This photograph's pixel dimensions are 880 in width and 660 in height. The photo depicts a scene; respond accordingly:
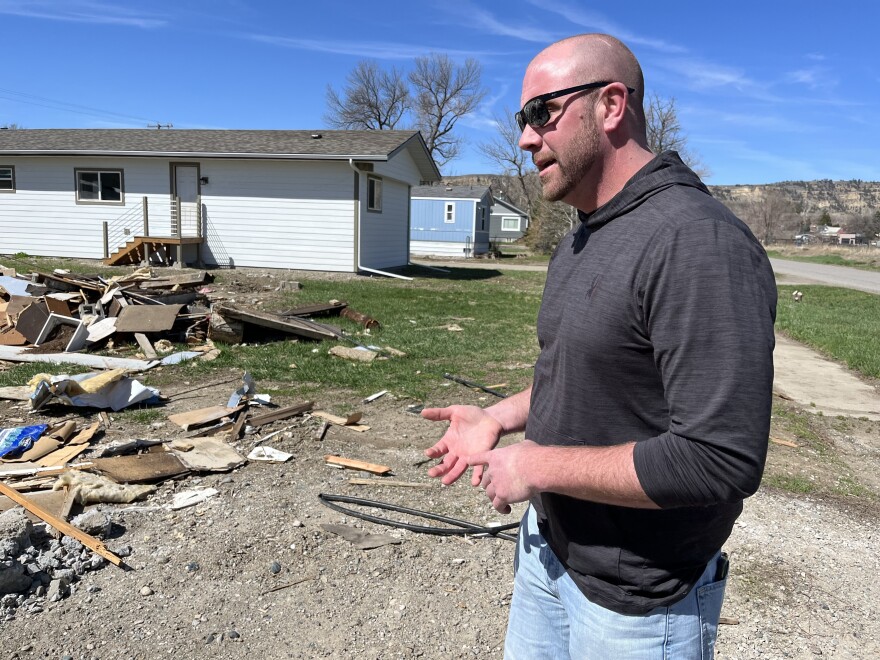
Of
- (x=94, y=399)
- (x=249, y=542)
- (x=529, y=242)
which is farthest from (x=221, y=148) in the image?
(x=529, y=242)

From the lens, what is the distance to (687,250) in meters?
1.24

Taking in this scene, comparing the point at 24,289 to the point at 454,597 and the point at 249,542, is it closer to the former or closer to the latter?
the point at 249,542

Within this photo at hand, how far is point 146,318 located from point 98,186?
14.9 meters

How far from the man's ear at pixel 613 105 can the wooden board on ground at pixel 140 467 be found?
4.22 m

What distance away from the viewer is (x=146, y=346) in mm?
8688

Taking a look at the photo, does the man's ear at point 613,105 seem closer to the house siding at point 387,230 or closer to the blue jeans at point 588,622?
the blue jeans at point 588,622

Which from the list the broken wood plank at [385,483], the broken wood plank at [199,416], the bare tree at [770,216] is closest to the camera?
the broken wood plank at [385,483]

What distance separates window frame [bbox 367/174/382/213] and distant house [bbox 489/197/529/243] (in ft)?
135

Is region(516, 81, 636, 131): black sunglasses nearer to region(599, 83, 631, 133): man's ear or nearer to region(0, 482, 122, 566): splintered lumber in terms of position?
region(599, 83, 631, 133): man's ear

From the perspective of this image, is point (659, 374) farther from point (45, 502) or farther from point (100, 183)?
point (100, 183)

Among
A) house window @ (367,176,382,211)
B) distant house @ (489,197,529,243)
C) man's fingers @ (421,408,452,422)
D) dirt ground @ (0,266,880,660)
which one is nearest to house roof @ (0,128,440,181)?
house window @ (367,176,382,211)

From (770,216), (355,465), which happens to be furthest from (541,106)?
(770,216)

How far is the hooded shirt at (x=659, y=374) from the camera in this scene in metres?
1.19

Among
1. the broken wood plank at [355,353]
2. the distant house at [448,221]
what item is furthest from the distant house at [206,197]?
the distant house at [448,221]
